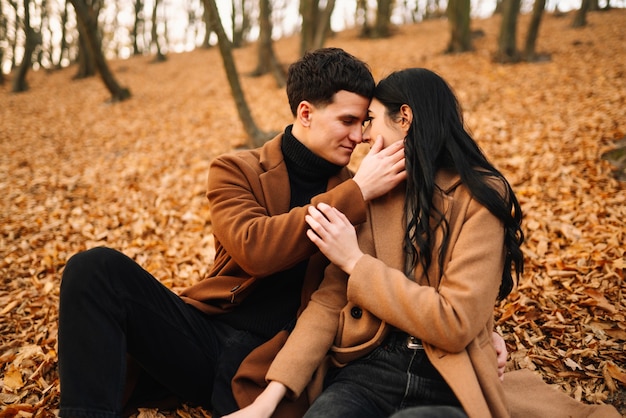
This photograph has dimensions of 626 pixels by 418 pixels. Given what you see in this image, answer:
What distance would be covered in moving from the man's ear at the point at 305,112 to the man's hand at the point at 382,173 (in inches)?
27.0

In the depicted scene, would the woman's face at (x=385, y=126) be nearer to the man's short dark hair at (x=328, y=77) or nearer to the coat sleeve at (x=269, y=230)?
the man's short dark hair at (x=328, y=77)

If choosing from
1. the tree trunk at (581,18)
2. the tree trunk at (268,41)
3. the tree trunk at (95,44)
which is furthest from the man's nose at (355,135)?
the tree trunk at (581,18)

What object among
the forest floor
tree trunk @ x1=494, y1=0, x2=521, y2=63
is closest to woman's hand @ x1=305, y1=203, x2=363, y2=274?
the forest floor

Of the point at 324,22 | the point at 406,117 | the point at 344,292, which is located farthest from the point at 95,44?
the point at 344,292

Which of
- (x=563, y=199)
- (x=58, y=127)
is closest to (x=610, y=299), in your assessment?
(x=563, y=199)

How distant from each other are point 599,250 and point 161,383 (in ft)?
12.3

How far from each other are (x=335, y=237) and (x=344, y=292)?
404 millimetres

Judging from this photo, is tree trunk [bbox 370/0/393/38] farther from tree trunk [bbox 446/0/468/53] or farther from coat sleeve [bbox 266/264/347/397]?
coat sleeve [bbox 266/264/347/397]

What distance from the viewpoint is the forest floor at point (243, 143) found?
122 inches

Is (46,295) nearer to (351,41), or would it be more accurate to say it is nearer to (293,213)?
(293,213)

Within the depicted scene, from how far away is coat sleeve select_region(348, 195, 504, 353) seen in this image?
5.98ft

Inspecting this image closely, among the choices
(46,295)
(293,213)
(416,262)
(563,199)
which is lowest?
(46,295)

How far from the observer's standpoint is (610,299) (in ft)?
11.0

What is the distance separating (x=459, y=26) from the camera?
13.3 metres
